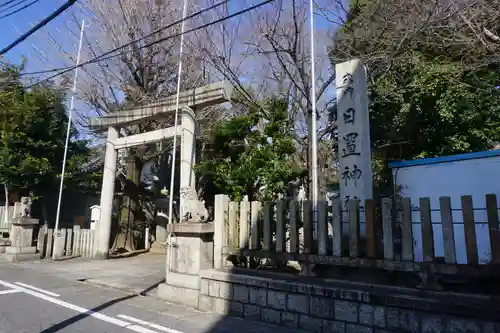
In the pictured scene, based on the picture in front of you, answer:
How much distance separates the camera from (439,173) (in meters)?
7.95

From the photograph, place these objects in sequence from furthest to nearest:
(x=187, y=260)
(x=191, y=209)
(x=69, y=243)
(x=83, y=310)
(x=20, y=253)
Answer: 1. (x=69, y=243)
2. (x=20, y=253)
3. (x=191, y=209)
4. (x=187, y=260)
5. (x=83, y=310)

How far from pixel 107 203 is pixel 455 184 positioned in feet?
33.4

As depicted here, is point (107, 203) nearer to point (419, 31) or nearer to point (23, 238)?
point (23, 238)

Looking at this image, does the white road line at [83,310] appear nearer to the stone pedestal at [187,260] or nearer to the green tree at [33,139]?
the stone pedestal at [187,260]

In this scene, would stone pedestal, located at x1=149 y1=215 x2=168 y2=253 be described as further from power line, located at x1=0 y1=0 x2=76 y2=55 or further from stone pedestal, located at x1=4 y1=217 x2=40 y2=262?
power line, located at x1=0 y1=0 x2=76 y2=55

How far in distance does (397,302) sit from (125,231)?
12.3m

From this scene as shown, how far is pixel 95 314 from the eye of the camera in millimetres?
5992

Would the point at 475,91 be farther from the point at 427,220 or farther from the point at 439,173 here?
the point at 427,220

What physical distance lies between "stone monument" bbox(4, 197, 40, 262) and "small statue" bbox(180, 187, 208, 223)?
8521mm

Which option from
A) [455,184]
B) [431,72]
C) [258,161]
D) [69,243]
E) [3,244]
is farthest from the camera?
[3,244]

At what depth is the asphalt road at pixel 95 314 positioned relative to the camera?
5230mm

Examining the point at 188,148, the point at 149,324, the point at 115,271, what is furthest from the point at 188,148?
the point at 149,324

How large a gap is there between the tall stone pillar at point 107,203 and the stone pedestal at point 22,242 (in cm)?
230

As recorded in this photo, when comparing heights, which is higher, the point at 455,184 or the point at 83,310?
the point at 455,184
